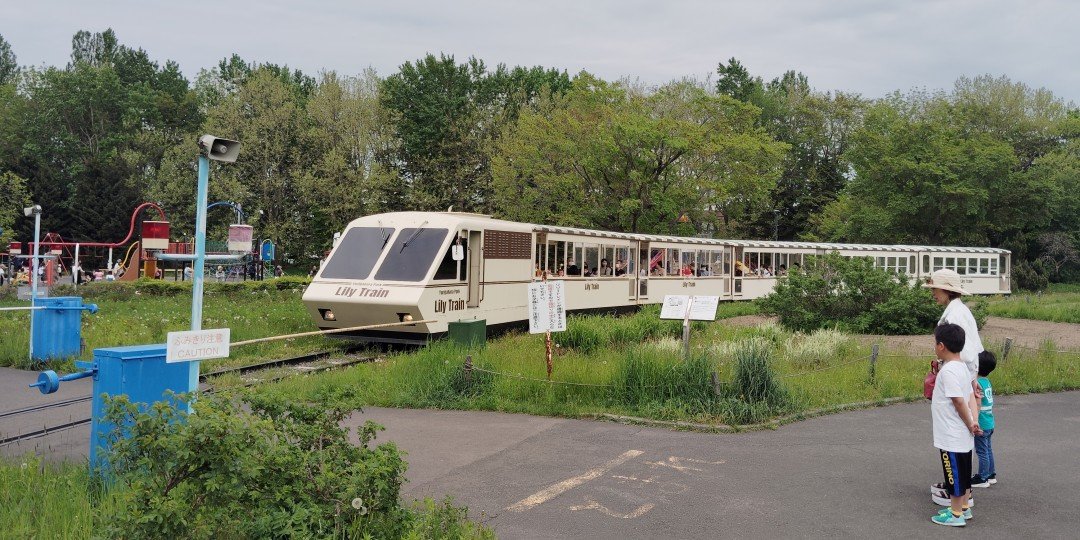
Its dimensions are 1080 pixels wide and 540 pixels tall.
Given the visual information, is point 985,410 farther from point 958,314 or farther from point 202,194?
point 202,194

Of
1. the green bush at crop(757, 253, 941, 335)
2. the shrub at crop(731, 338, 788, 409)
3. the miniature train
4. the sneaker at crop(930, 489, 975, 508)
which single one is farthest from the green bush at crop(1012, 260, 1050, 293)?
the sneaker at crop(930, 489, 975, 508)

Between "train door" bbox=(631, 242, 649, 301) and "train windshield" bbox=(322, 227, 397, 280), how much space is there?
1082 centimetres

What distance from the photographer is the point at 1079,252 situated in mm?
52812

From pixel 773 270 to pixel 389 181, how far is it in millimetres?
23314

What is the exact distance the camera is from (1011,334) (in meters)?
20.5

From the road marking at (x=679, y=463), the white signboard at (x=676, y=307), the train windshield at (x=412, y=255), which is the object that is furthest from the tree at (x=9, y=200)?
the road marking at (x=679, y=463)

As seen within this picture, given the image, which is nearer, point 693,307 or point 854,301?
point 693,307

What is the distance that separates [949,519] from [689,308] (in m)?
6.25

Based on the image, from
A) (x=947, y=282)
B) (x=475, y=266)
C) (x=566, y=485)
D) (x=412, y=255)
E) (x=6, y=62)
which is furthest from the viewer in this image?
(x=6, y=62)

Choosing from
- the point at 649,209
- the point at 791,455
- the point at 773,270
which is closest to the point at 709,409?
the point at 791,455

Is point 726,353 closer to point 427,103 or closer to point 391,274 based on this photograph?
point 391,274

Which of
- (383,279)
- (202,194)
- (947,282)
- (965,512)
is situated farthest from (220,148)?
(383,279)

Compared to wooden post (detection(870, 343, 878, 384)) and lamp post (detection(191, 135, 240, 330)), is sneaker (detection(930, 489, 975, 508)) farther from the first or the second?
lamp post (detection(191, 135, 240, 330))

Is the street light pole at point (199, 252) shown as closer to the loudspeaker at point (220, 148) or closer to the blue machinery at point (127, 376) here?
the loudspeaker at point (220, 148)
